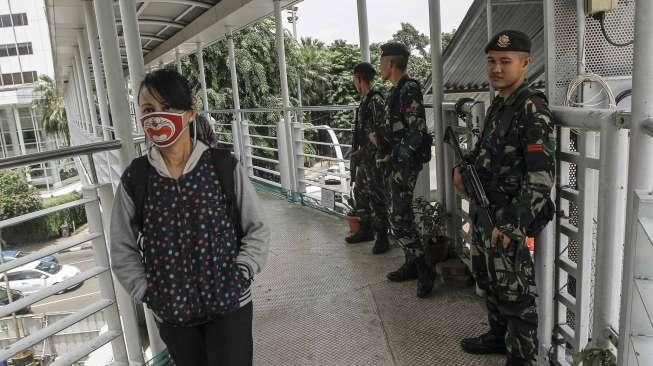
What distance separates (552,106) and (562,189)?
32 centimetres

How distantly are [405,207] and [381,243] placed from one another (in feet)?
2.77

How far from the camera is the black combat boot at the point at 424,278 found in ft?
9.27

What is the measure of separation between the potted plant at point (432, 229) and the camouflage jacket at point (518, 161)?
1.13 m

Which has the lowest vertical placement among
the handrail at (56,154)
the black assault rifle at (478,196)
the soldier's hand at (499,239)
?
the soldier's hand at (499,239)

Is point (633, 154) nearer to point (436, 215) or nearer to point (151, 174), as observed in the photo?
point (151, 174)

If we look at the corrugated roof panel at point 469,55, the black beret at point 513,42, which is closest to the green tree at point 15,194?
the corrugated roof panel at point 469,55

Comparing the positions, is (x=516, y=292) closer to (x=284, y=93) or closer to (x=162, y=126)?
(x=162, y=126)

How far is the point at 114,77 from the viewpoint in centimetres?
209

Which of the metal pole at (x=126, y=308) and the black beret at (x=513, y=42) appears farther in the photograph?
the metal pole at (x=126, y=308)

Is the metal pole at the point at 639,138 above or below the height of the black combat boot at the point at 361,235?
above

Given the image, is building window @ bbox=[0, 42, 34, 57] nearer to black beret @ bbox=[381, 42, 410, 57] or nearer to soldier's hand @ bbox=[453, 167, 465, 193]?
black beret @ bbox=[381, 42, 410, 57]

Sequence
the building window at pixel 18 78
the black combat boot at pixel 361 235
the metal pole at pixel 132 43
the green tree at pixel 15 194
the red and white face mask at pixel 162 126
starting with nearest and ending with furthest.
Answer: the red and white face mask at pixel 162 126 → the metal pole at pixel 132 43 → the black combat boot at pixel 361 235 → the green tree at pixel 15 194 → the building window at pixel 18 78

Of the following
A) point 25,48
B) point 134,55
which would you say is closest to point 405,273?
point 134,55

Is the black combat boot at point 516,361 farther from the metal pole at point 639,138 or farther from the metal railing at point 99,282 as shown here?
the metal railing at point 99,282
